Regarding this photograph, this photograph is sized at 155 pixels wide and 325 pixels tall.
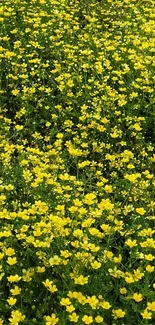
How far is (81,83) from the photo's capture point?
5230 millimetres

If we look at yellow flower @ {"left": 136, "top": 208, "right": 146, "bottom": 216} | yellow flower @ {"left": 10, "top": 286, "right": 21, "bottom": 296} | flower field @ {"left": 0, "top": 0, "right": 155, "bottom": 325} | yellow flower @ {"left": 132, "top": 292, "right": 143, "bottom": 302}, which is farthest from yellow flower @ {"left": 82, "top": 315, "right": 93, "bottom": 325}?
yellow flower @ {"left": 136, "top": 208, "right": 146, "bottom": 216}

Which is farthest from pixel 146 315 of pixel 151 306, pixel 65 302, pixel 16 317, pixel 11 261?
pixel 11 261

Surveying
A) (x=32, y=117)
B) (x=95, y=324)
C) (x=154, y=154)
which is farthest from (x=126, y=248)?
(x=32, y=117)

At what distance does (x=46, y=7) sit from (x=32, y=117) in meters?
1.88

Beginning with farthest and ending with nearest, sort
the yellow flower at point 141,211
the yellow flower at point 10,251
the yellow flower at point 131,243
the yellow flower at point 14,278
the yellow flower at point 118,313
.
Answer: the yellow flower at point 141,211 < the yellow flower at point 131,243 < the yellow flower at point 10,251 < the yellow flower at point 14,278 < the yellow flower at point 118,313

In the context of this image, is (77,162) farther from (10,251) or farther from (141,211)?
(10,251)

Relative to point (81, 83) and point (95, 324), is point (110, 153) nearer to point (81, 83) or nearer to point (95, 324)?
point (81, 83)

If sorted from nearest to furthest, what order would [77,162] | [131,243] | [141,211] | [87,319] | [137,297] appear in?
[87,319], [137,297], [131,243], [141,211], [77,162]

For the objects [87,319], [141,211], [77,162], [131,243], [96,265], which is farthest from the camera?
[77,162]

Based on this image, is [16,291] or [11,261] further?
[11,261]

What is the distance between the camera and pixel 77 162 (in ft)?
14.7

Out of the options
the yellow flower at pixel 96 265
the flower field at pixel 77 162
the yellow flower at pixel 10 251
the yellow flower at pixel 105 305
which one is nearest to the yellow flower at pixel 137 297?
the flower field at pixel 77 162

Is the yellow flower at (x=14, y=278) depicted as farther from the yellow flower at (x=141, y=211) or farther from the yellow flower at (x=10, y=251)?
the yellow flower at (x=141, y=211)

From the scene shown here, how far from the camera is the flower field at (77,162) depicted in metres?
3.07
